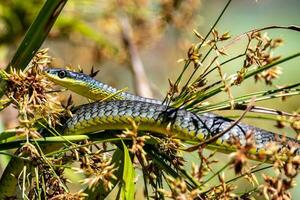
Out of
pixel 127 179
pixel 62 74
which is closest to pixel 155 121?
pixel 127 179

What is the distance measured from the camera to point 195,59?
2.19 metres

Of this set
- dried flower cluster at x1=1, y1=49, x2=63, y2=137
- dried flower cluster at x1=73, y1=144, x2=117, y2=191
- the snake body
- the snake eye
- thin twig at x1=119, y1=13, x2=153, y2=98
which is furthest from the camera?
thin twig at x1=119, y1=13, x2=153, y2=98

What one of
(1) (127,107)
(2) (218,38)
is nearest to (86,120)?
(1) (127,107)

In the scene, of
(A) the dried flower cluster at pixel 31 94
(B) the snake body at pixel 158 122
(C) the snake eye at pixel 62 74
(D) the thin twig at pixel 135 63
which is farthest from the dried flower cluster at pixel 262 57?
(D) the thin twig at pixel 135 63

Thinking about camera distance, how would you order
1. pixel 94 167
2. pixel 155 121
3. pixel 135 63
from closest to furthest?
pixel 94 167, pixel 155 121, pixel 135 63

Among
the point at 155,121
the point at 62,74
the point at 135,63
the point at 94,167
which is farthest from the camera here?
the point at 135,63

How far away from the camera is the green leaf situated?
6.76ft

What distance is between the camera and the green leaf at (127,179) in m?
2.06

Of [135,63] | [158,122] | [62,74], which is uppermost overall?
[135,63]

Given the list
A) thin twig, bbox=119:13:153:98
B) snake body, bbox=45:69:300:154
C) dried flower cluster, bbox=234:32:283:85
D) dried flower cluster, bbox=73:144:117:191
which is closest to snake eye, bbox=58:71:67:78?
snake body, bbox=45:69:300:154

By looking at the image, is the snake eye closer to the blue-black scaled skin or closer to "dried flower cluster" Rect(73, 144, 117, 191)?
the blue-black scaled skin

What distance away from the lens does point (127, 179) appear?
6.82ft

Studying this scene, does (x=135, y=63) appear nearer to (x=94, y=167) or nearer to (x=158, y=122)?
(x=158, y=122)

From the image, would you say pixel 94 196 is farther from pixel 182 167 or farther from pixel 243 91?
pixel 243 91
